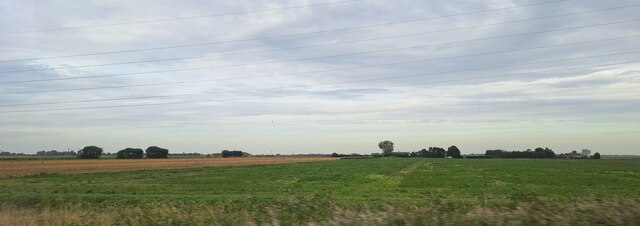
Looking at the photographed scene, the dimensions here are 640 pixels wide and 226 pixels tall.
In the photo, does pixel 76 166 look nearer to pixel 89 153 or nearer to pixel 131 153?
pixel 89 153

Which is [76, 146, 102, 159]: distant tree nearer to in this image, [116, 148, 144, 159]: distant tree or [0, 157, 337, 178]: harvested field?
[116, 148, 144, 159]: distant tree

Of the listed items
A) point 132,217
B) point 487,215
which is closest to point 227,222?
point 132,217

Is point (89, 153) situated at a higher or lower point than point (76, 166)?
higher

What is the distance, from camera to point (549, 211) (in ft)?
25.6

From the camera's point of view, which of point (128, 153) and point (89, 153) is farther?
point (128, 153)

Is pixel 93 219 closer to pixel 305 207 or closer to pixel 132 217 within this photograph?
pixel 132 217

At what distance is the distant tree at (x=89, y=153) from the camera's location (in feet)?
567

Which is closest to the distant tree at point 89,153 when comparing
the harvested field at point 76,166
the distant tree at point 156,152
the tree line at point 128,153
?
the tree line at point 128,153

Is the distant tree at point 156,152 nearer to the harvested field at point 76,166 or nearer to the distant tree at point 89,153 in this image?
the distant tree at point 89,153

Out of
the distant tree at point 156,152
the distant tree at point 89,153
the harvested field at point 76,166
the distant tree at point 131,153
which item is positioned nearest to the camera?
the harvested field at point 76,166

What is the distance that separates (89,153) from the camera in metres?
173

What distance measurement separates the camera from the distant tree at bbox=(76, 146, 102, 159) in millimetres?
172875

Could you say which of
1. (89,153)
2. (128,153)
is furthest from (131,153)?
(89,153)

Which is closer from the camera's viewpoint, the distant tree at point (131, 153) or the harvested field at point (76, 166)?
the harvested field at point (76, 166)
